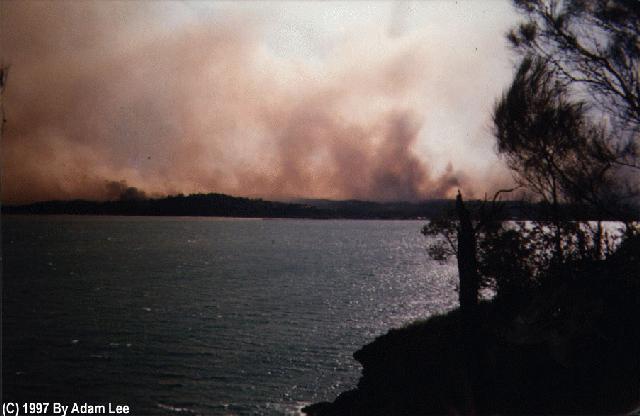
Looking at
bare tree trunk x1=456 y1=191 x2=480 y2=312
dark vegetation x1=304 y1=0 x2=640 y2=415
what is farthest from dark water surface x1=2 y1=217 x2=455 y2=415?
bare tree trunk x1=456 y1=191 x2=480 y2=312

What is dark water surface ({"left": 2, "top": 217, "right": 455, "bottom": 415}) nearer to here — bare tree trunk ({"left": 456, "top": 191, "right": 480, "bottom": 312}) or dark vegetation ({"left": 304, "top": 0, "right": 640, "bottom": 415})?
dark vegetation ({"left": 304, "top": 0, "right": 640, "bottom": 415})

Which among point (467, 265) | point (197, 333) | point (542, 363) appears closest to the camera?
point (467, 265)

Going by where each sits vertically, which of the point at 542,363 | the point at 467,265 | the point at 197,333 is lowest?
the point at 197,333

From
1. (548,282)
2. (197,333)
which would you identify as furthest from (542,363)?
(197,333)

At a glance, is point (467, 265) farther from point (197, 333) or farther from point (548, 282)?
point (197, 333)

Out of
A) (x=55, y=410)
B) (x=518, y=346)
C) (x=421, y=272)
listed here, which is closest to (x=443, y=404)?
(x=518, y=346)

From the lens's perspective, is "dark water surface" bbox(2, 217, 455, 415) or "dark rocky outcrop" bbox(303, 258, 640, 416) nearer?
"dark rocky outcrop" bbox(303, 258, 640, 416)

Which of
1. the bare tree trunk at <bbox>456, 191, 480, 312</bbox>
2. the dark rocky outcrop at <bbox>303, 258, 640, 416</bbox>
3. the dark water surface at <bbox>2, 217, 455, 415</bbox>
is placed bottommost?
the dark water surface at <bbox>2, 217, 455, 415</bbox>

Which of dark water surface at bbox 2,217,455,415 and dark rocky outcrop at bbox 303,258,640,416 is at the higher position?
dark rocky outcrop at bbox 303,258,640,416

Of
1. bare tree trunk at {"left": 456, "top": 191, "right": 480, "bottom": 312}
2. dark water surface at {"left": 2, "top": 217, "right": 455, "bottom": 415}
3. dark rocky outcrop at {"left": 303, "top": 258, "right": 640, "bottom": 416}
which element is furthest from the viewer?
dark water surface at {"left": 2, "top": 217, "right": 455, "bottom": 415}

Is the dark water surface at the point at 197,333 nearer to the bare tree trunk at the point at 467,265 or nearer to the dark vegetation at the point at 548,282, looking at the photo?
the dark vegetation at the point at 548,282

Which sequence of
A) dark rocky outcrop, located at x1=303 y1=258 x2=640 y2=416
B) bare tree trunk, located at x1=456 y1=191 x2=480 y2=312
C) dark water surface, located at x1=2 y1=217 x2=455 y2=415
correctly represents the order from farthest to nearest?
dark water surface, located at x1=2 y1=217 x2=455 y2=415 < dark rocky outcrop, located at x1=303 y1=258 x2=640 y2=416 < bare tree trunk, located at x1=456 y1=191 x2=480 y2=312

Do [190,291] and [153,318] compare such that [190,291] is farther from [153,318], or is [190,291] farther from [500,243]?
[500,243]

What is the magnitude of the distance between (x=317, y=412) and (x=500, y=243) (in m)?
15.1
